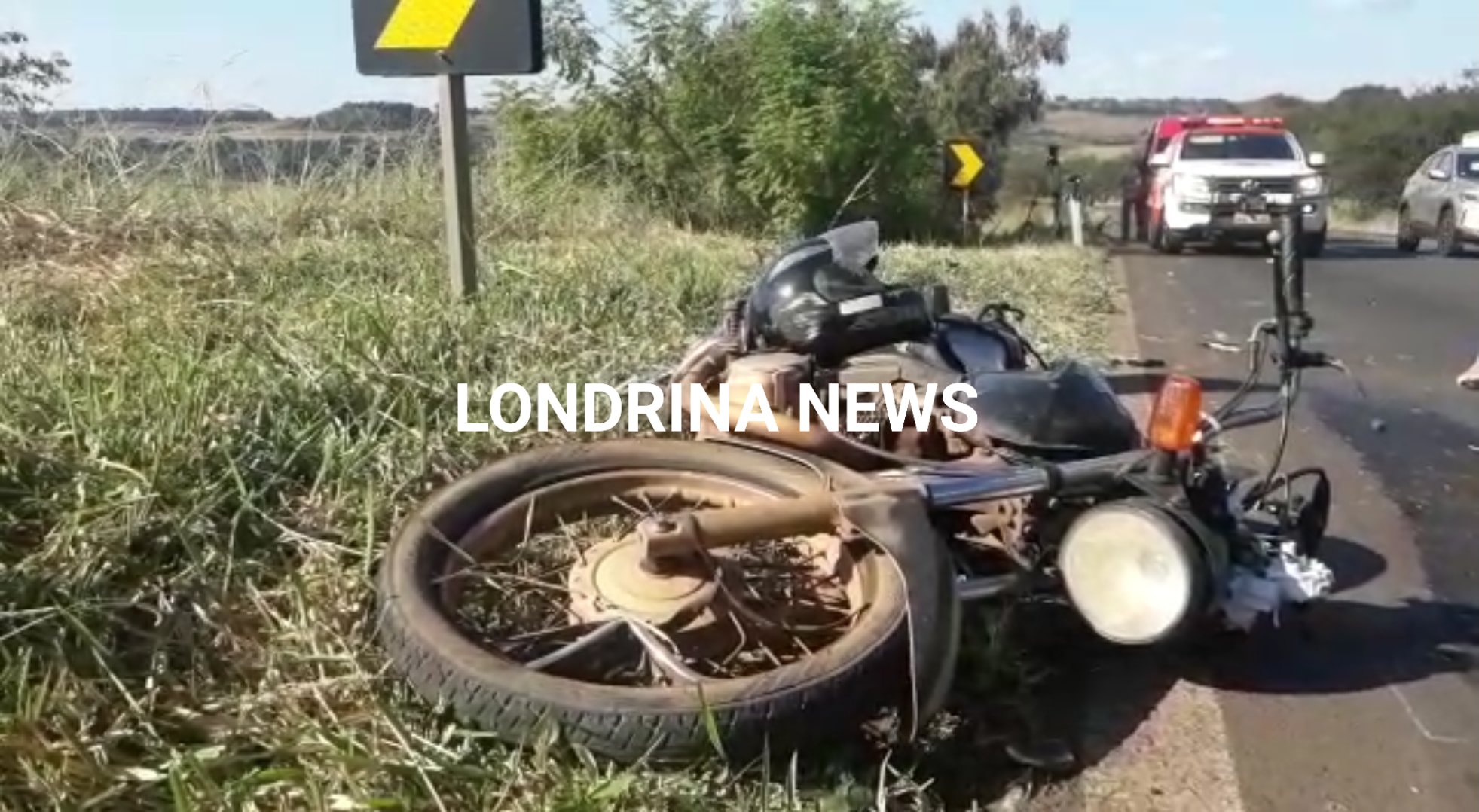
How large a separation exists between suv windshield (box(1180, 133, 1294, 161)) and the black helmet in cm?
1736

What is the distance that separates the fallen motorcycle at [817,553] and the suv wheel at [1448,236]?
60.7ft

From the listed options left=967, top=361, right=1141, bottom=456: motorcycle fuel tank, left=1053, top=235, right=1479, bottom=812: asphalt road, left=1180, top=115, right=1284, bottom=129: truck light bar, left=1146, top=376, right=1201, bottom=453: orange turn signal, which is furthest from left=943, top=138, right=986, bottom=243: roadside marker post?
left=1146, top=376, right=1201, bottom=453: orange turn signal

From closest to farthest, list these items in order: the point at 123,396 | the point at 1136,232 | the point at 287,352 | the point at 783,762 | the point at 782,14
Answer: the point at 783,762 → the point at 123,396 → the point at 287,352 → the point at 782,14 → the point at 1136,232

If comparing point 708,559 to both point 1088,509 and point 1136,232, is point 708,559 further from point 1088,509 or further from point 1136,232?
point 1136,232

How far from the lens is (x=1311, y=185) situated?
20109 mm

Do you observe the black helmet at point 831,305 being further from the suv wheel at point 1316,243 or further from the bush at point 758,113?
the suv wheel at point 1316,243

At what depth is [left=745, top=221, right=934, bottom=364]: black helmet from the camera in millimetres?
4473

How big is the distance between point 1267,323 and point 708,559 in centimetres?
162

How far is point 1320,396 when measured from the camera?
8148 mm

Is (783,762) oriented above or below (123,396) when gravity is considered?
below

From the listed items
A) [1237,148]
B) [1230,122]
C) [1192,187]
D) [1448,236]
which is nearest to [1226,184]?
[1192,187]

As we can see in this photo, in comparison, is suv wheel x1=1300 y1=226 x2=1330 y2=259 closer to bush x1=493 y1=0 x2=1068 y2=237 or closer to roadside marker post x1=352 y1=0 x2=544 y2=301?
bush x1=493 y1=0 x2=1068 y2=237

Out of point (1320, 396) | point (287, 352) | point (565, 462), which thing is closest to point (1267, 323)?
point (565, 462)

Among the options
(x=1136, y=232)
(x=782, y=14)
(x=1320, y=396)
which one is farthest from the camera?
(x=1136, y=232)
